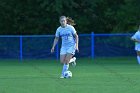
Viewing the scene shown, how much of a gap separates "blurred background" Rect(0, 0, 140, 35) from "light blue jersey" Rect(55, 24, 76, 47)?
1746 centimetres

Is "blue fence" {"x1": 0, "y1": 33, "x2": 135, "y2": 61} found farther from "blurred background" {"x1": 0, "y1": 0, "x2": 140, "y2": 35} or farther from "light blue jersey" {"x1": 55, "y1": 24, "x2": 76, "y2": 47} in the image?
"light blue jersey" {"x1": 55, "y1": 24, "x2": 76, "y2": 47}

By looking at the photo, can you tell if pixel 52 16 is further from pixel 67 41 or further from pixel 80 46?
pixel 67 41

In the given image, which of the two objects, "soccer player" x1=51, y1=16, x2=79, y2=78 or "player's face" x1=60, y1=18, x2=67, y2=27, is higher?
"player's face" x1=60, y1=18, x2=67, y2=27

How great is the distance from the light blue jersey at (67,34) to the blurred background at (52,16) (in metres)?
17.5

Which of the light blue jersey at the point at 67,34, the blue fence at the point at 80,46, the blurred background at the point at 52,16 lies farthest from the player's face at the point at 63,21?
the blurred background at the point at 52,16

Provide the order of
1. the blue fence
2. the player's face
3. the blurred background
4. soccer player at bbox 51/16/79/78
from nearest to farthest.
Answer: the player's face
soccer player at bbox 51/16/79/78
the blue fence
the blurred background

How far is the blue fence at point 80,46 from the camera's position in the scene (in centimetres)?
3397

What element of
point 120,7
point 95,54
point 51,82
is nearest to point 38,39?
point 95,54

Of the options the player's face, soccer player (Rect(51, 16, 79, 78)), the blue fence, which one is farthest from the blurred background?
the player's face

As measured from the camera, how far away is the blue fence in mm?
33969

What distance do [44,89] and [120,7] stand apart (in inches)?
882

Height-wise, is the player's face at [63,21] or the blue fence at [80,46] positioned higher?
the player's face at [63,21]

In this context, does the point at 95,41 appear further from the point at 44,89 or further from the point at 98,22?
the point at 44,89

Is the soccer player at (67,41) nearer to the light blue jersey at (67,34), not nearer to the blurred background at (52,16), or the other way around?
the light blue jersey at (67,34)
